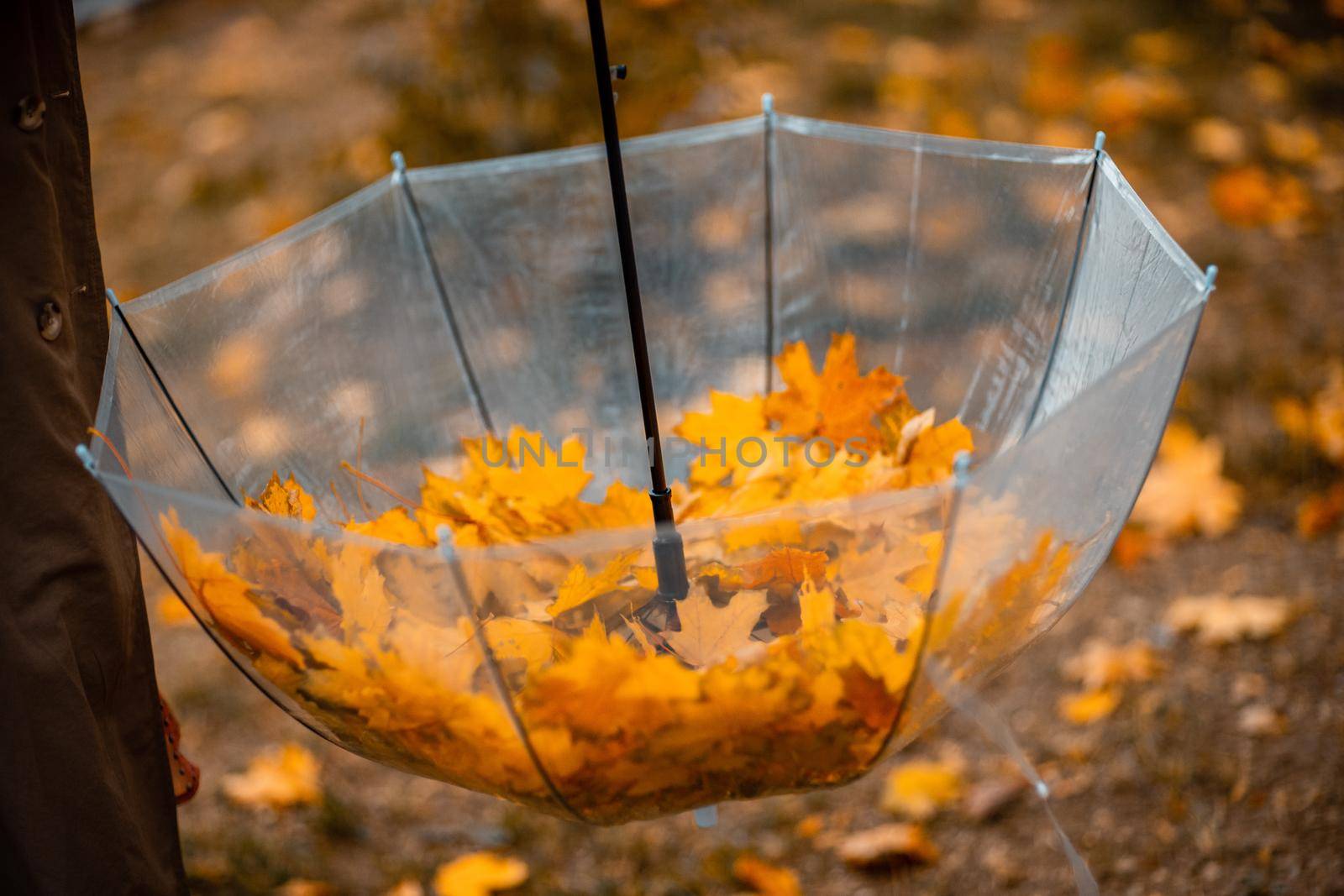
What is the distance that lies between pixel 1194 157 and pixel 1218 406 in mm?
958

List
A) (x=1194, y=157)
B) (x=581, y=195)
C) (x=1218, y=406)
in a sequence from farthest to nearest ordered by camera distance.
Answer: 1. (x=1194, y=157)
2. (x=1218, y=406)
3. (x=581, y=195)

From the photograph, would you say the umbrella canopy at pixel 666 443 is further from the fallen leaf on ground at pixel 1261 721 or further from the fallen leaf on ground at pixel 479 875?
the fallen leaf on ground at pixel 1261 721

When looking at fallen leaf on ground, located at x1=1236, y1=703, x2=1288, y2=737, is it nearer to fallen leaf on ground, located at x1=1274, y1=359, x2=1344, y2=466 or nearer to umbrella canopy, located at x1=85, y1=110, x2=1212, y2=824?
fallen leaf on ground, located at x1=1274, y1=359, x2=1344, y2=466

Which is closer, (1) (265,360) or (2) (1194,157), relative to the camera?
(1) (265,360)

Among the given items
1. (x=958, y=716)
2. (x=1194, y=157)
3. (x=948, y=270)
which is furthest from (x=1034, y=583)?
(x=1194, y=157)

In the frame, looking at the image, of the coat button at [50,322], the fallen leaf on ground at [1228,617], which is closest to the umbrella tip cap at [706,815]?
the coat button at [50,322]

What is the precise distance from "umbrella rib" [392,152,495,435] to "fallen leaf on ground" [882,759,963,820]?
0.93 meters

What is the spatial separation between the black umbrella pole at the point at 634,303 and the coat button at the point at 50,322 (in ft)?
1.36

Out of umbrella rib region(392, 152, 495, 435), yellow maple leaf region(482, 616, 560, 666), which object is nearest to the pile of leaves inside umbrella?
yellow maple leaf region(482, 616, 560, 666)

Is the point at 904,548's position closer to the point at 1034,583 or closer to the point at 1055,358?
the point at 1034,583

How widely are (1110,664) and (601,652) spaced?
141cm

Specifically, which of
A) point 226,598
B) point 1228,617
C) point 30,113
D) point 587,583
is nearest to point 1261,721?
point 1228,617

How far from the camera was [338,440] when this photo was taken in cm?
100

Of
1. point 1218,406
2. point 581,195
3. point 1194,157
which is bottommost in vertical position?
point 581,195
